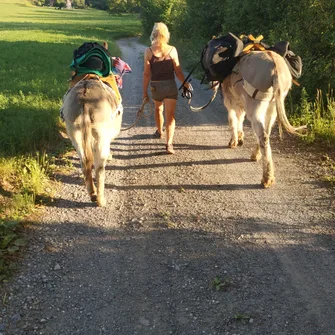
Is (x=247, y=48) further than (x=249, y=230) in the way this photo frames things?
Yes

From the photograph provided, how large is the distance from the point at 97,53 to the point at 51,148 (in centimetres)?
234

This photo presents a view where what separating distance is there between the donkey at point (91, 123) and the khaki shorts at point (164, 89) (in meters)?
1.60

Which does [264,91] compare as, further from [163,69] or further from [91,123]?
[91,123]

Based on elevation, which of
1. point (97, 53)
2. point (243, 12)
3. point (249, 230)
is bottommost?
point (249, 230)

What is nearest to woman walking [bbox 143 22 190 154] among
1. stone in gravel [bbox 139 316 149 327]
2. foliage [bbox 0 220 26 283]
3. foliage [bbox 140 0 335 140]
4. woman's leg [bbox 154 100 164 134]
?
woman's leg [bbox 154 100 164 134]

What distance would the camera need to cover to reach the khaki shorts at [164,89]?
21.5ft

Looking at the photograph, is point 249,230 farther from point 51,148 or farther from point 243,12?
point 243,12

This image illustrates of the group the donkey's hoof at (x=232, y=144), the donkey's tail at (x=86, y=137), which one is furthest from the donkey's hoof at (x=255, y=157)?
the donkey's tail at (x=86, y=137)

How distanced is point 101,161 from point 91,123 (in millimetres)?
577

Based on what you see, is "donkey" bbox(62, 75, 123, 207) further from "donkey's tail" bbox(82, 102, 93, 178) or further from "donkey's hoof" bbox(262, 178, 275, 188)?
"donkey's hoof" bbox(262, 178, 275, 188)

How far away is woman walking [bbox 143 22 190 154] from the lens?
615 cm

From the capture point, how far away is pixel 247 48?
5742mm


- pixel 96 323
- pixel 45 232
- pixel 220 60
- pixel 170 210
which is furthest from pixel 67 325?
pixel 220 60

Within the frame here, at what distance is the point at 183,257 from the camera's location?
13.0ft
